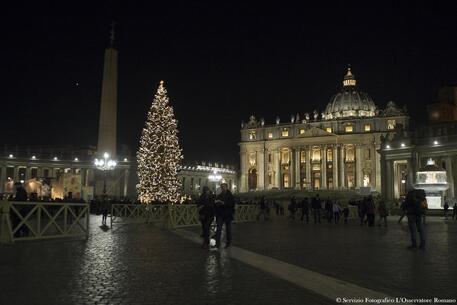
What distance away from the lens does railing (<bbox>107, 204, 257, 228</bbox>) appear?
2160cm

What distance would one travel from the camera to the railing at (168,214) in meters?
21.6

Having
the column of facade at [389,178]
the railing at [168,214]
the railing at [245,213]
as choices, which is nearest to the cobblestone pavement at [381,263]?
the railing at [168,214]

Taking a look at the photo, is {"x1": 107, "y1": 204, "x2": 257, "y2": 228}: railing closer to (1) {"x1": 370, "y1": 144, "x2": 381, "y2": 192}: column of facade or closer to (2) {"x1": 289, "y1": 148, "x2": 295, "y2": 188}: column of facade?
(1) {"x1": 370, "y1": 144, "x2": 381, "y2": 192}: column of facade

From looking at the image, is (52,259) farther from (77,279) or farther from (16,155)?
(16,155)

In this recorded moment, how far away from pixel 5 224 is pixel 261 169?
97.3 meters

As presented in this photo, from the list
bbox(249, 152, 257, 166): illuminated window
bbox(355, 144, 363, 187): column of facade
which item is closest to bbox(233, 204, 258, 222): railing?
bbox(355, 144, 363, 187): column of facade

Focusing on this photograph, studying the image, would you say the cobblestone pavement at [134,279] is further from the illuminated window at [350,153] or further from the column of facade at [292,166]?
the column of facade at [292,166]

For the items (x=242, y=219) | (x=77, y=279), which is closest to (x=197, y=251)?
(x=77, y=279)

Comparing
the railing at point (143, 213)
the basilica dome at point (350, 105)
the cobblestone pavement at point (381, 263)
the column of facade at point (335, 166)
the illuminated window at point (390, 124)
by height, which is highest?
the basilica dome at point (350, 105)

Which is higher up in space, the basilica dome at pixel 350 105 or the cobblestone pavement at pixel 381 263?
the basilica dome at pixel 350 105

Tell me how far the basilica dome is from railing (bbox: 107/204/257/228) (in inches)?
3421

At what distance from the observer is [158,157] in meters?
33.4

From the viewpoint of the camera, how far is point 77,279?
301 inches

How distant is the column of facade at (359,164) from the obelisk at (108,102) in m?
73.6
